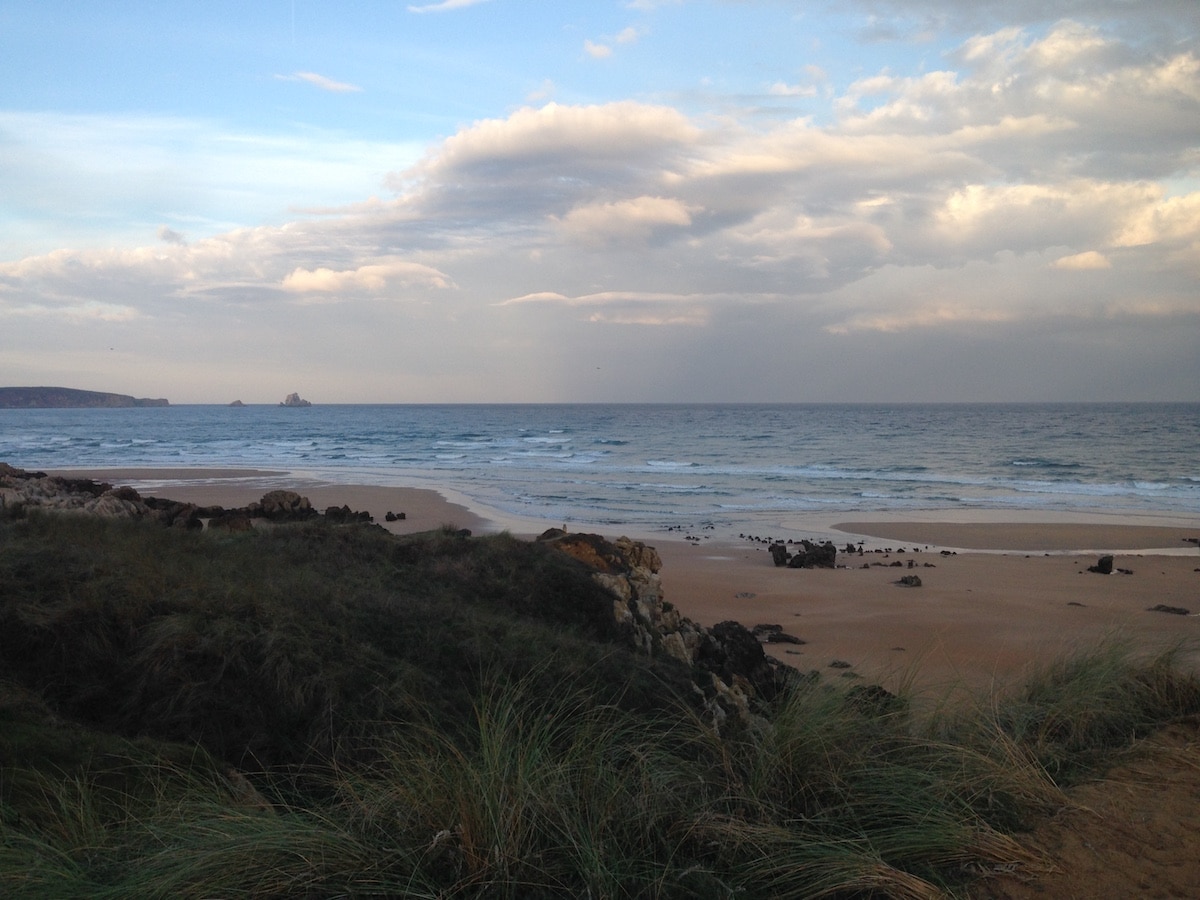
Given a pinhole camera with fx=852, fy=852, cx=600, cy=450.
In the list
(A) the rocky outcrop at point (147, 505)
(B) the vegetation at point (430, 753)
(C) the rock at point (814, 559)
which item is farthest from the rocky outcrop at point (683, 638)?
(C) the rock at point (814, 559)

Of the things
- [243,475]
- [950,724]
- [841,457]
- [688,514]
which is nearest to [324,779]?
[950,724]

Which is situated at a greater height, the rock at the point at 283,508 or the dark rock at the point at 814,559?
the rock at the point at 283,508

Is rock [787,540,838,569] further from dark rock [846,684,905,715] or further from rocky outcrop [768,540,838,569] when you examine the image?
dark rock [846,684,905,715]

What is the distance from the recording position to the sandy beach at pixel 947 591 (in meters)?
10.5

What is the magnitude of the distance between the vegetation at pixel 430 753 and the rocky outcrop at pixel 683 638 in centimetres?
38

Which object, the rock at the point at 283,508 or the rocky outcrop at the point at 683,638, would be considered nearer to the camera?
the rocky outcrop at the point at 683,638

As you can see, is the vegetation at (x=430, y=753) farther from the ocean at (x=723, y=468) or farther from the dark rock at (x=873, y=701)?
the ocean at (x=723, y=468)

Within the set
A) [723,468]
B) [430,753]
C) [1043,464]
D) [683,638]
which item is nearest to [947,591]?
[683,638]

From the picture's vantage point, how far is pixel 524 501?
30125 mm

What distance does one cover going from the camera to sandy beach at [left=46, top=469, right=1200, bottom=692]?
415 inches

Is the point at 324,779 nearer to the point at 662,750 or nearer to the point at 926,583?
the point at 662,750

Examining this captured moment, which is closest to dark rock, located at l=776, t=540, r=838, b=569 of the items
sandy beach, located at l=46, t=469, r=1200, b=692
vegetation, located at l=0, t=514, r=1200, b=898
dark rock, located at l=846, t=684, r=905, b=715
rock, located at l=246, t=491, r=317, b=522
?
sandy beach, located at l=46, t=469, r=1200, b=692

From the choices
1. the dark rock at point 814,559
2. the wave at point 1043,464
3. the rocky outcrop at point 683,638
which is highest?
the wave at point 1043,464

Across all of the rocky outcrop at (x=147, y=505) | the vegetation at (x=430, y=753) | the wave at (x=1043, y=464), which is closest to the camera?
the vegetation at (x=430, y=753)
